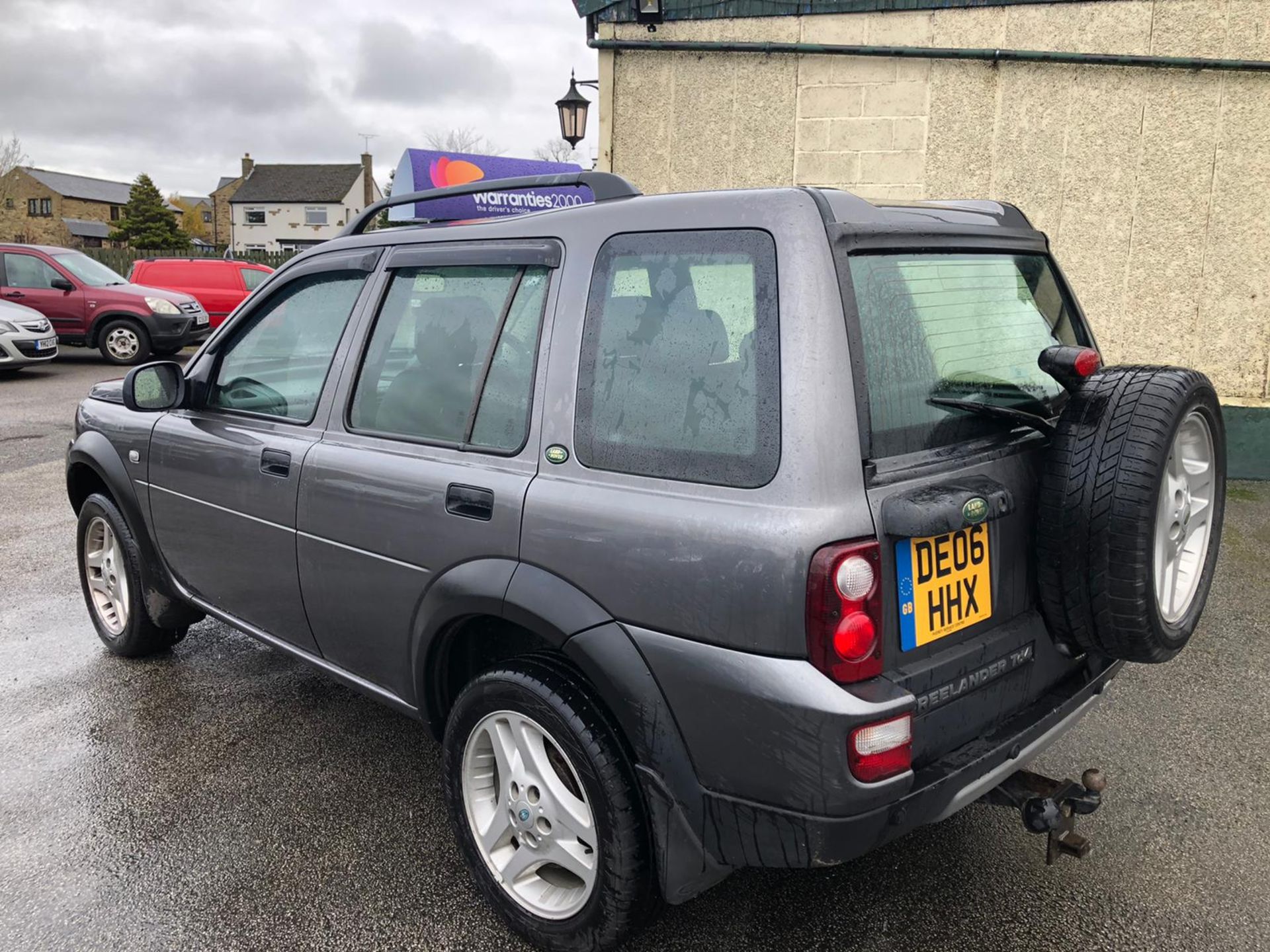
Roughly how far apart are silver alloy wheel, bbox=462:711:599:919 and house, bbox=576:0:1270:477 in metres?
6.87

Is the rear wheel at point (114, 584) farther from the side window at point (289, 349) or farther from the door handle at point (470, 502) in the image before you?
the door handle at point (470, 502)

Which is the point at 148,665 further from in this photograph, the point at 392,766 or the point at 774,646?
the point at 774,646

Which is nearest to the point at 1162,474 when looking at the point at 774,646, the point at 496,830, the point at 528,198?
the point at 774,646

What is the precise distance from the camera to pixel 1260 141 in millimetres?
7195

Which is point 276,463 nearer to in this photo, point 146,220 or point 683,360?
point 683,360

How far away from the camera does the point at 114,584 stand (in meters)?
4.24

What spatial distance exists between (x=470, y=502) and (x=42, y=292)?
15.6 meters

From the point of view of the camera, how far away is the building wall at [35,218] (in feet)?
245

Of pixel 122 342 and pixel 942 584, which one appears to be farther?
pixel 122 342

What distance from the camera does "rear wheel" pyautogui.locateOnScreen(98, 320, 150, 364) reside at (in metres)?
15.0

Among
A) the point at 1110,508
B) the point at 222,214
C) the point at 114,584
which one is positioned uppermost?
the point at 222,214

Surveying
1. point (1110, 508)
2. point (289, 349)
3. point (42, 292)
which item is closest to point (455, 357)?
point (289, 349)

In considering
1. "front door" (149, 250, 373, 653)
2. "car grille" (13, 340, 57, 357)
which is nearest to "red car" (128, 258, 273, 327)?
"car grille" (13, 340, 57, 357)

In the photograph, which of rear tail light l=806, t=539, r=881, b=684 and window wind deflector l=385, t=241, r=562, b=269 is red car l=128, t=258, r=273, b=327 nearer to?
window wind deflector l=385, t=241, r=562, b=269
